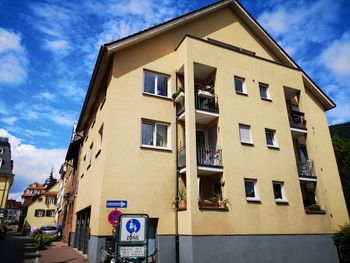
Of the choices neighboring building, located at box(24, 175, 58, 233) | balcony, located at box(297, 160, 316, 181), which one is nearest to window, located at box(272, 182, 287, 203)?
balcony, located at box(297, 160, 316, 181)

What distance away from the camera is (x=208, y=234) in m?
10.9

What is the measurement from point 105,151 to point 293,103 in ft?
44.9

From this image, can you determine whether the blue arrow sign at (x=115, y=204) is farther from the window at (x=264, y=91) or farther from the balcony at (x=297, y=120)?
the balcony at (x=297, y=120)

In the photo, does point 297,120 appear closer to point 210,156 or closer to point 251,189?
point 251,189

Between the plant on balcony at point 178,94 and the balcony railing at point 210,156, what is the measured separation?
9.82 feet

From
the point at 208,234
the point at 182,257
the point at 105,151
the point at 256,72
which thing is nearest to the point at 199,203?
the point at 208,234

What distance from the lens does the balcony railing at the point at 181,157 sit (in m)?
12.7

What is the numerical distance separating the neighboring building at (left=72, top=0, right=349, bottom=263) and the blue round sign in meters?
2.48

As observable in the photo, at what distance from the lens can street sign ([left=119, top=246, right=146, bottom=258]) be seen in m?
8.51

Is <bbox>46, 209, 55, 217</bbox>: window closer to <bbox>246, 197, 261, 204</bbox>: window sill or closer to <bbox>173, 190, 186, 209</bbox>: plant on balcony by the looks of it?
<bbox>173, 190, 186, 209</bbox>: plant on balcony

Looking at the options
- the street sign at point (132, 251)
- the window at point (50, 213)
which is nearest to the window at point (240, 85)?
the street sign at point (132, 251)

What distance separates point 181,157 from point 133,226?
4795 mm

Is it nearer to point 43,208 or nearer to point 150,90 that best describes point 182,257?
point 150,90

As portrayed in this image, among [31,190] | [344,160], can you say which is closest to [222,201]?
[344,160]
